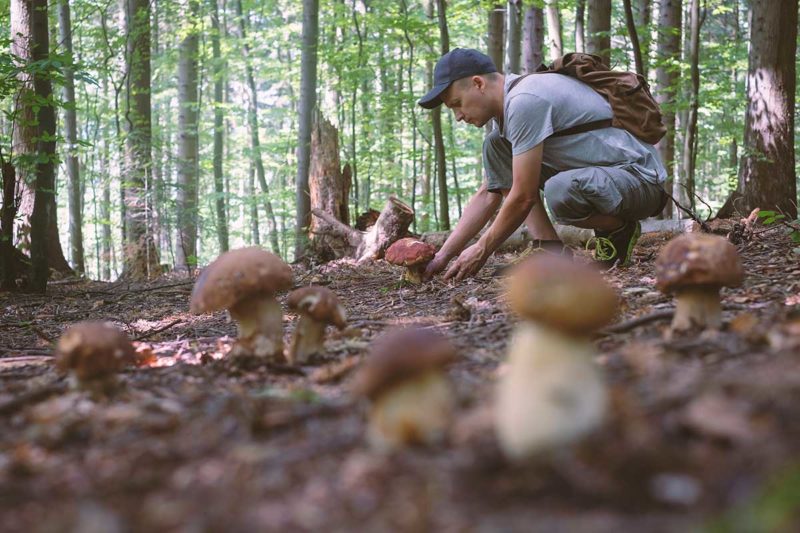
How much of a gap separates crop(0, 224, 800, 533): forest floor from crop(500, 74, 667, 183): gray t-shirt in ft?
9.30

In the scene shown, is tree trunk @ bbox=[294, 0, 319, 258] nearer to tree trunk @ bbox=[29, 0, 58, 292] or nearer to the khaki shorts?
tree trunk @ bbox=[29, 0, 58, 292]

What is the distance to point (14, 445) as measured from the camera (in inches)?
74.2

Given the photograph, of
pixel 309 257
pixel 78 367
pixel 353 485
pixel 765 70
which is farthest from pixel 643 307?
pixel 309 257

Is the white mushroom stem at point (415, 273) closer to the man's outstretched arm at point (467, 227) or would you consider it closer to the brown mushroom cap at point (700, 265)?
the man's outstretched arm at point (467, 227)

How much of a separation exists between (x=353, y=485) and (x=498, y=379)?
1.03 m

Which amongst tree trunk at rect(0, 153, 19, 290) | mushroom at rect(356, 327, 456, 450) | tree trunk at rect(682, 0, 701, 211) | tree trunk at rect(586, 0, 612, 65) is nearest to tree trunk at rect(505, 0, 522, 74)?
tree trunk at rect(586, 0, 612, 65)

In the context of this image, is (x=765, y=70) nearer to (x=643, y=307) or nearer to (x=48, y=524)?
(x=643, y=307)

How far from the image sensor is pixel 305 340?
310cm

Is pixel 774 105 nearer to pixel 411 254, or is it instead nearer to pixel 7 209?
pixel 411 254

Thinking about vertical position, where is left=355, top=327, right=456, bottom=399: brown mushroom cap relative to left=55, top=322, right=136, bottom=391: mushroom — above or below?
above

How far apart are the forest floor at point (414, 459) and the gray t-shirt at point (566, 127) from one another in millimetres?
2835

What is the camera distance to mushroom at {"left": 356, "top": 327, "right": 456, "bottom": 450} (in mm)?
1589

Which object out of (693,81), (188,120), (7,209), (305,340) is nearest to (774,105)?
(693,81)

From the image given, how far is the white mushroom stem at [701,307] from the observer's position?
9.05 feet
